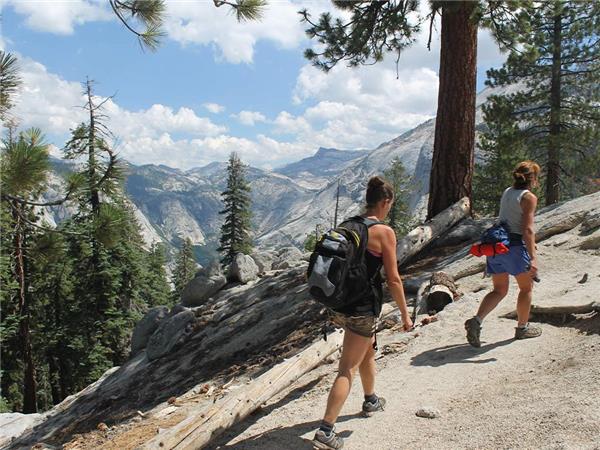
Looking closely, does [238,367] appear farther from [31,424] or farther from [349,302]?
[31,424]

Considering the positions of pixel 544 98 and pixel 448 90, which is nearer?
pixel 448 90

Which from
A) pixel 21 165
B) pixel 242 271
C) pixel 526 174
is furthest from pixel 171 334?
pixel 526 174

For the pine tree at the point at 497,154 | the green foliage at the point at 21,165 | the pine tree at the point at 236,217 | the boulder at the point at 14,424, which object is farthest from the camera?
the pine tree at the point at 236,217

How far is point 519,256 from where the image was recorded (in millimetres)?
5297

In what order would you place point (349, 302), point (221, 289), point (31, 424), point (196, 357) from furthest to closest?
point (221, 289)
point (31, 424)
point (196, 357)
point (349, 302)

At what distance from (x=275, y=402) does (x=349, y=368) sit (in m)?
1.94

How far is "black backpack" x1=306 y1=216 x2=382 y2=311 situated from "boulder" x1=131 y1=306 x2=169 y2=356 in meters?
12.8

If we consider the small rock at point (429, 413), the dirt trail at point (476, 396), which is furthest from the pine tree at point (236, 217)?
the small rock at point (429, 413)

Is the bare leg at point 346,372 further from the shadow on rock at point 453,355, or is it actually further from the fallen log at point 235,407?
the shadow on rock at point 453,355

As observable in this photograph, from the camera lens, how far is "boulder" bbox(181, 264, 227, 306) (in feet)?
49.7

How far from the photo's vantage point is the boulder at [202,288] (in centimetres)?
1516

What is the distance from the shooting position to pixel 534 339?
547 centimetres

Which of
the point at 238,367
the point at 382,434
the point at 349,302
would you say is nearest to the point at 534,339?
the point at 382,434

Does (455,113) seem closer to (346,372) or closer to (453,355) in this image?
(453,355)
